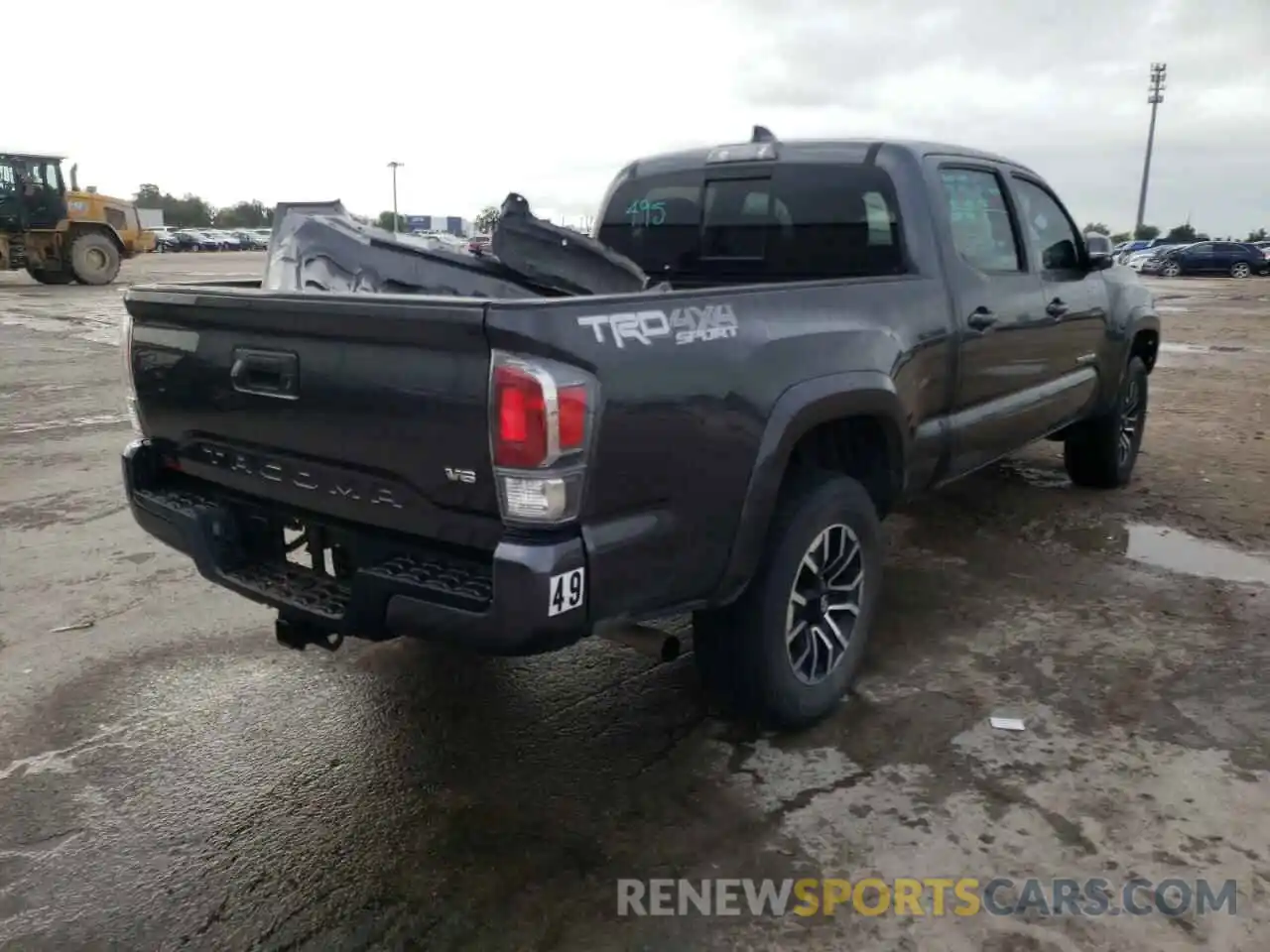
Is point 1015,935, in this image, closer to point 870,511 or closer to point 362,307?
point 870,511

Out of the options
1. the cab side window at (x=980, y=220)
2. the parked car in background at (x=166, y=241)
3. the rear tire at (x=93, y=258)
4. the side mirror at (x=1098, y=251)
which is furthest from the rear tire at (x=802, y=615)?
the parked car in background at (x=166, y=241)

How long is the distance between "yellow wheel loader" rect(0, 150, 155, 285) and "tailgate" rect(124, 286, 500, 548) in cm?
2345

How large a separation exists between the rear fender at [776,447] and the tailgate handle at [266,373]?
51.8 inches

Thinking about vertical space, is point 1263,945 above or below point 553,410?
below

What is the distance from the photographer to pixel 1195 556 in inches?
205

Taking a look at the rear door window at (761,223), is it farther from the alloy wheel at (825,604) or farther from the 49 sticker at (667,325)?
the 49 sticker at (667,325)

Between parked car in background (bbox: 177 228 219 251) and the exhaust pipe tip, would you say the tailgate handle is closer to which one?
the exhaust pipe tip

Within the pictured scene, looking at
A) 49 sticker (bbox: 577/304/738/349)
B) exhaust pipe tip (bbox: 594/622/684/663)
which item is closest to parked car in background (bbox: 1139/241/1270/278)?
49 sticker (bbox: 577/304/738/349)

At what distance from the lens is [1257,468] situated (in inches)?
282

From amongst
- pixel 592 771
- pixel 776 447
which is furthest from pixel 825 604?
pixel 592 771

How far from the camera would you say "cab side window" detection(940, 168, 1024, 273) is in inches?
167

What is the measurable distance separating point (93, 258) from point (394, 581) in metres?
25.5

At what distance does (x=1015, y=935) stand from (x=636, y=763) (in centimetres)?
121

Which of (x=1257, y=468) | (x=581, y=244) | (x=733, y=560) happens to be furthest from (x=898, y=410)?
(x=1257, y=468)
